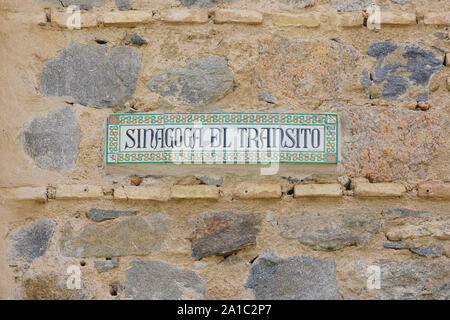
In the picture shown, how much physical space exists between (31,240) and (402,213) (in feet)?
4.46

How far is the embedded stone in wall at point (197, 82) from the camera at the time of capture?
2447mm

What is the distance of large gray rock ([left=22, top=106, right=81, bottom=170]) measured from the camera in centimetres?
Result: 243

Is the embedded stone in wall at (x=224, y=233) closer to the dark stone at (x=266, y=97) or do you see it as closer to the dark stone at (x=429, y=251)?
the dark stone at (x=266, y=97)

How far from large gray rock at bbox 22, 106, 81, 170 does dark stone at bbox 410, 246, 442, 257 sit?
130cm

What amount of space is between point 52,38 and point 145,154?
1.96 ft

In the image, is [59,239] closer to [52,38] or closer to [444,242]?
[52,38]

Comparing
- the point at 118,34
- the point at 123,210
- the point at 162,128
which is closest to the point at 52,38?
the point at 118,34

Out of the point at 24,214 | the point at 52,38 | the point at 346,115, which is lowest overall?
the point at 24,214

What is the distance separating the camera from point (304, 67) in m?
2.47

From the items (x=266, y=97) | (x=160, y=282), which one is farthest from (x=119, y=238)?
(x=266, y=97)

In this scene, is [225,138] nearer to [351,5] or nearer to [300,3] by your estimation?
[300,3]

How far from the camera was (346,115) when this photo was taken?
2449mm

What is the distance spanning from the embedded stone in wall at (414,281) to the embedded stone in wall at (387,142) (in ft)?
1.07

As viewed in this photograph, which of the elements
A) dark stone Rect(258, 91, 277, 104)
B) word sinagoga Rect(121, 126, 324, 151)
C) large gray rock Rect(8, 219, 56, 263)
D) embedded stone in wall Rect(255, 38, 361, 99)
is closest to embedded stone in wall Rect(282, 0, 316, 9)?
embedded stone in wall Rect(255, 38, 361, 99)
